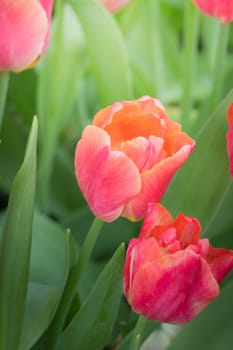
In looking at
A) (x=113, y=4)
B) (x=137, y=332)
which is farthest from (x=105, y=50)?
(x=137, y=332)

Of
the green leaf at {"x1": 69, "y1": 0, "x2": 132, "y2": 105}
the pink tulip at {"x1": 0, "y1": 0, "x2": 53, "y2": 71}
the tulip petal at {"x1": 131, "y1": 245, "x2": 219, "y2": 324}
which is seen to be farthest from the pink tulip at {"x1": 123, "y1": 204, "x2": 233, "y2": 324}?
the green leaf at {"x1": 69, "y1": 0, "x2": 132, "y2": 105}

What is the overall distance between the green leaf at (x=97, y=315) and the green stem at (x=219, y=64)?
20cm

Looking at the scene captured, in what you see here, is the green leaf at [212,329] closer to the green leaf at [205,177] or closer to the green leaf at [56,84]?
the green leaf at [205,177]

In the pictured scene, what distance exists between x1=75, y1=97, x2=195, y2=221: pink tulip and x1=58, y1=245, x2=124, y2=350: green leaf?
0.05 metres

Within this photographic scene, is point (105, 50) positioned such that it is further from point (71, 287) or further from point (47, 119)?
point (71, 287)

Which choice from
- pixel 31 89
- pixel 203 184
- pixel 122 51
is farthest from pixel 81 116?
pixel 203 184

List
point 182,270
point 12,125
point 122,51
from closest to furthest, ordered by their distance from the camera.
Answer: point 182,270
point 122,51
point 12,125

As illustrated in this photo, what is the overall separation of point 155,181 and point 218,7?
0.46 feet

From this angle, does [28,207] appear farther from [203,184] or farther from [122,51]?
[122,51]

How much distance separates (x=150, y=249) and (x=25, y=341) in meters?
0.12

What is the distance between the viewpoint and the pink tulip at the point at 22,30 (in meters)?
0.43

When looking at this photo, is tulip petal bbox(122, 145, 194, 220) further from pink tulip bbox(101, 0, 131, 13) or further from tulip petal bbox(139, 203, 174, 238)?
pink tulip bbox(101, 0, 131, 13)

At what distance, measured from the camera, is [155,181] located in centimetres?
38

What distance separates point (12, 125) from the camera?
0.71 m
